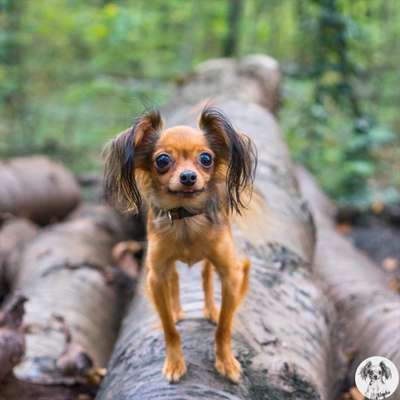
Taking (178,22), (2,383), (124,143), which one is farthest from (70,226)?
(178,22)

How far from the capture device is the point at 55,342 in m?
3.74

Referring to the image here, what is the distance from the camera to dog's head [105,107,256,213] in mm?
2109

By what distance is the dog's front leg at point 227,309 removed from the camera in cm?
240

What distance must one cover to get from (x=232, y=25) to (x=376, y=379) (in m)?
8.99

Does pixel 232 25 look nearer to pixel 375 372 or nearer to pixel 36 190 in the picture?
pixel 36 190

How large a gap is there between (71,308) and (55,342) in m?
0.45

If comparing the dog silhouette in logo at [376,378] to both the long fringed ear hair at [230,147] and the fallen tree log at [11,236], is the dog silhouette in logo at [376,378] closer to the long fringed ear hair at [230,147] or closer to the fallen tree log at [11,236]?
the long fringed ear hair at [230,147]

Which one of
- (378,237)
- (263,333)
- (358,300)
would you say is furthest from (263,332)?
(378,237)

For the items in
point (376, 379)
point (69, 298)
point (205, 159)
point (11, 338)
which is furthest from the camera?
point (69, 298)

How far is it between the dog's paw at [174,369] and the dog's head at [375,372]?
0.73 metres

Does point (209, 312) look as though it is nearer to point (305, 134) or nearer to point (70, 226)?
point (70, 226)

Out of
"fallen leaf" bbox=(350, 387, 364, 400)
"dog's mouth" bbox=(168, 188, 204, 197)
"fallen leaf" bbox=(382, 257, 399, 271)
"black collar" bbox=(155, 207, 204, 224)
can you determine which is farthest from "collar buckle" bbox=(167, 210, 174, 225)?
"fallen leaf" bbox=(382, 257, 399, 271)

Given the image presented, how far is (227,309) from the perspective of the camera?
242cm

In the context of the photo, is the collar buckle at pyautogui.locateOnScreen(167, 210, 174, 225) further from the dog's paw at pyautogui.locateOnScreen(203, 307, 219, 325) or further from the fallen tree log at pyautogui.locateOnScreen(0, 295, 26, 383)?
the fallen tree log at pyautogui.locateOnScreen(0, 295, 26, 383)
